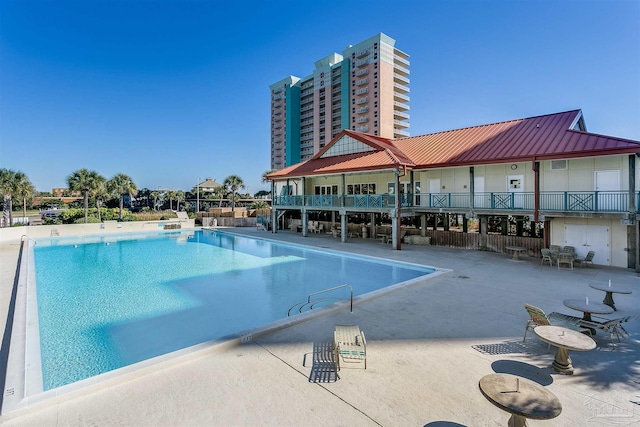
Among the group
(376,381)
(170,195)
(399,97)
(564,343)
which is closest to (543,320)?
(564,343)

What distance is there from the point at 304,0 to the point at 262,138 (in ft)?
288

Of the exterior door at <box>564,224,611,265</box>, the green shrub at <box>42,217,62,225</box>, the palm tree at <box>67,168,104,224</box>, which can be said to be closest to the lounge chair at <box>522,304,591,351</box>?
the exterior door at <box>564,224,611,265</box>

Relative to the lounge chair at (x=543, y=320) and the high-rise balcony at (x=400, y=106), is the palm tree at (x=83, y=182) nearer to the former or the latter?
the lounge chair at (x=543, y=320)

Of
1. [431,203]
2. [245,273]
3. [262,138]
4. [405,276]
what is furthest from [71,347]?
[262,138]

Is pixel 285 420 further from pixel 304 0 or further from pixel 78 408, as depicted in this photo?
pixel 304 0

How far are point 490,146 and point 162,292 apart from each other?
61.5ft

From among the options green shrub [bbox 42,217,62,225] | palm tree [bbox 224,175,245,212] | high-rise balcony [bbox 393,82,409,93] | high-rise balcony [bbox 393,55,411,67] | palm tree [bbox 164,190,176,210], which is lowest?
green shrub [bbox 42,217,62,225]

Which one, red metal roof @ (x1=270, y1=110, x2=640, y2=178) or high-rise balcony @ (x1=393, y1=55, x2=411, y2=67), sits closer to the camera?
red metal roof @ (x1=270, y1=110, x2=640, y2=178)

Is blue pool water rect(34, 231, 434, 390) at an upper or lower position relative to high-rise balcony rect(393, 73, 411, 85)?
lower

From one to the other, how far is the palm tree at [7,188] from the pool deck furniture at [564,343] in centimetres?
4390

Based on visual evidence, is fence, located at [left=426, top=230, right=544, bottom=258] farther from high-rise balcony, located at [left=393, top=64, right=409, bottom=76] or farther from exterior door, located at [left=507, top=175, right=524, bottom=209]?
high-rise balcony, located at [left=393, top=64, right=409, bottom=76]

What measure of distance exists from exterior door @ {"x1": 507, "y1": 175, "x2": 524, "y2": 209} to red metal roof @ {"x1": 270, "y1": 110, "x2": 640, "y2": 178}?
67.1 inches

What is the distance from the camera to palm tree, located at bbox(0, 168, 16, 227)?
106 ft

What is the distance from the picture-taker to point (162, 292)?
40.2 ft
